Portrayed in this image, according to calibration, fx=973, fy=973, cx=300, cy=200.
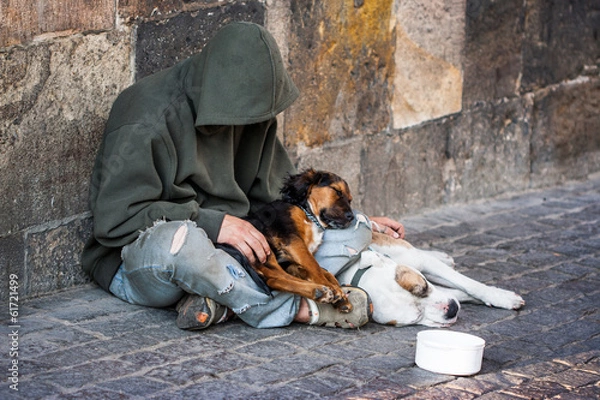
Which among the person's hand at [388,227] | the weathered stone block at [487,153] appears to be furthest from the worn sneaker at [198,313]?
the weathered stone block at [487,153]

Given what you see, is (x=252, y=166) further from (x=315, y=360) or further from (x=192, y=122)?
(x=315, y=360)

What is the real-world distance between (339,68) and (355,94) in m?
0.23

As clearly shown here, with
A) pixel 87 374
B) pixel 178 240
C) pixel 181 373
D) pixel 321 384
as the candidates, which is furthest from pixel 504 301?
pixel 87 374

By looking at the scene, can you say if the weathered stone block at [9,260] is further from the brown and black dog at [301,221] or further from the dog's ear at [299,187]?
the dog's ear at [299,187]

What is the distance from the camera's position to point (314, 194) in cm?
411

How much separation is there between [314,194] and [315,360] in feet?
2.53

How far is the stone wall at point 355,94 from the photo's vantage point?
13.6ft

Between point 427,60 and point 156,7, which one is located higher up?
point 156,7

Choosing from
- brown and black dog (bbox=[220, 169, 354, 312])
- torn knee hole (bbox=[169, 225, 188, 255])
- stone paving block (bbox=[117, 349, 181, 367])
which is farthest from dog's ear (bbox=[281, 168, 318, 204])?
stone paving block (bbox=[117, 349, 181, 367])

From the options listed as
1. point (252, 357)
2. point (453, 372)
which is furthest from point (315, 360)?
point (453, 372)

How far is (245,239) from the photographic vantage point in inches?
156

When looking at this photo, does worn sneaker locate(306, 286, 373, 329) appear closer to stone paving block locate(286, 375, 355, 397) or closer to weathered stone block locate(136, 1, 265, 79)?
stone paving block locate(286, 375, 355, 397)

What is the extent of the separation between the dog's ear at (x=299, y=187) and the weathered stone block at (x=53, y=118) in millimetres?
945

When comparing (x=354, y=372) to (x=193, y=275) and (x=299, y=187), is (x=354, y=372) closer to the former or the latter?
(x=193, y=275)
